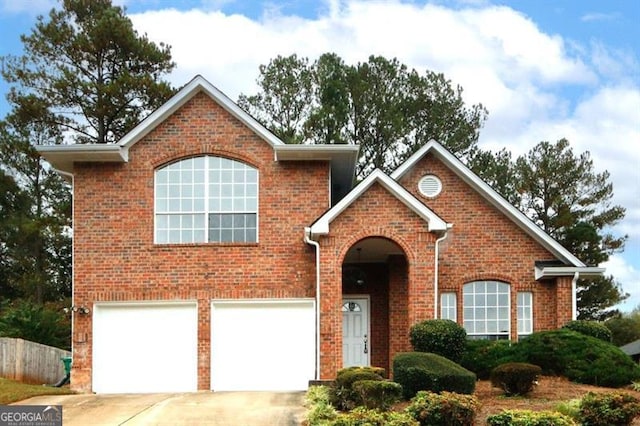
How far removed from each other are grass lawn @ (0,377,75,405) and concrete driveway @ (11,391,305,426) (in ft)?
0.96

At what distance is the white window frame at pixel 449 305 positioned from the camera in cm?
2300

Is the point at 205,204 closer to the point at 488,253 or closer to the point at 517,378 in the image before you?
the point at 488,253

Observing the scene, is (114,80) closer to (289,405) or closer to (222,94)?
(222,94)

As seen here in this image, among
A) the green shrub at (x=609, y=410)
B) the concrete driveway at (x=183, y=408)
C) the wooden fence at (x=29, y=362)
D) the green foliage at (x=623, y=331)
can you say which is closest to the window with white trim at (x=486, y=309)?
the concrete driveway at (x=183, y=408)

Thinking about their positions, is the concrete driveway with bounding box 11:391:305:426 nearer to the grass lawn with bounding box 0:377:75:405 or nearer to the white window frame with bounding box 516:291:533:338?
the grass lawn with bounding box 0:377:75:405

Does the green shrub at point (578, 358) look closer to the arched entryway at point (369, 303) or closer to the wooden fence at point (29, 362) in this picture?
the arched entryway at point (369, 303)

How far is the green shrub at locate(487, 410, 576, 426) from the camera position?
13.2 meters

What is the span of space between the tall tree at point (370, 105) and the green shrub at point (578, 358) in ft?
68.5

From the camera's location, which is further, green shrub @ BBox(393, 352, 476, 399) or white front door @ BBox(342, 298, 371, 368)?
white front door @ BBox(342, 298, 371, 368)

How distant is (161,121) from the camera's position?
71.5ft

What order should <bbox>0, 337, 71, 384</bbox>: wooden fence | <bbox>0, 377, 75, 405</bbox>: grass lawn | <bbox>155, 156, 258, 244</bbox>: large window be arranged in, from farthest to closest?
1. <bbox>0, 337, 71, 384</bbox>: wooden fence
2. <bbox>155, 156, 258, 244</bbox>: large window
3. <bbox>0, 377, 75, 405</bbox>: grass lawn

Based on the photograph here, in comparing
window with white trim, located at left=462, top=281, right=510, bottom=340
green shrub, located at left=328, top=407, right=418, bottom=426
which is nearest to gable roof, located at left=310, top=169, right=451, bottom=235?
window with white trim, located at left=462, top=281, right=510, bottom=340

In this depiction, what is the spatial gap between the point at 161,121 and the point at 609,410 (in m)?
12.9

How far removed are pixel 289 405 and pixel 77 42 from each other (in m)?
26.6
